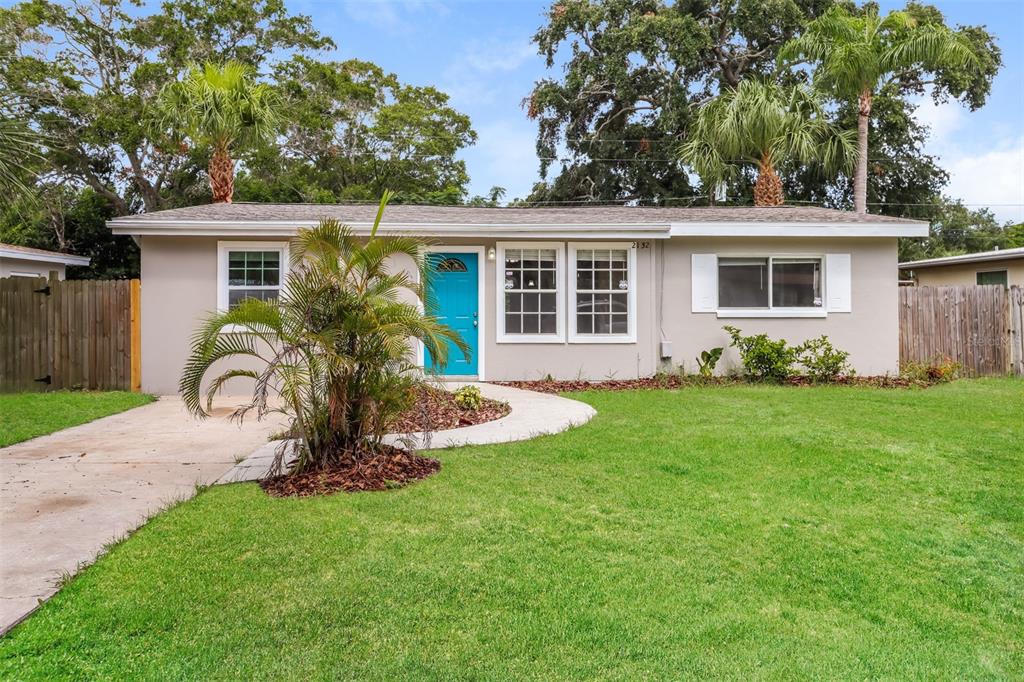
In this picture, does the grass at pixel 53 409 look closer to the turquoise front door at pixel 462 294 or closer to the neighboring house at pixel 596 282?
the neighboring house at pixel 596 282

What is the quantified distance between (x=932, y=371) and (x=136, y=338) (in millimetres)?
12805

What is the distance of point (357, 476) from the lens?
15.2 feet

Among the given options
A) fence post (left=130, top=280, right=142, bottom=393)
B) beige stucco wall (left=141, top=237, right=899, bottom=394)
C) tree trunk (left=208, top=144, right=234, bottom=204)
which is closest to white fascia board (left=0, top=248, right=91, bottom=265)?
tree trunk (left=208, top=144, right=234, bottom=204)

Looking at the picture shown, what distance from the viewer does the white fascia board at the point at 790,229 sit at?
10.1 meters

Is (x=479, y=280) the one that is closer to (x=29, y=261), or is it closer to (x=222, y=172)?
(x=222, y=172)

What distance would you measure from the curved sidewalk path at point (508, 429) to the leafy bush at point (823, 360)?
14.5 ft

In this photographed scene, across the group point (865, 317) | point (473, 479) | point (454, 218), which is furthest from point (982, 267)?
point (473, 479)

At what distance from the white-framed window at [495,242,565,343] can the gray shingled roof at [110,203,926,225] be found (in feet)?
1.80

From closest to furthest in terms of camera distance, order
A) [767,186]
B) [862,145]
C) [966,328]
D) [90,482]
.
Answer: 1. [90,482]
2. [966,328]
3. [767,186]
4. [862,145]

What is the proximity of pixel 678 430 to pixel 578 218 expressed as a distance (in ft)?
17.3

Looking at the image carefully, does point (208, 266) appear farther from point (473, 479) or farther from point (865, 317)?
point (865, 317)

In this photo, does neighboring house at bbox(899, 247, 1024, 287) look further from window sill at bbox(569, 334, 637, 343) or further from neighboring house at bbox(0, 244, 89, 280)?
neighboring house at bbox(0, 244, 89, 280)

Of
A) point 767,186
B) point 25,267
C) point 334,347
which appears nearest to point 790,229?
point 767,186

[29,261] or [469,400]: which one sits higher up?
[29,261]
